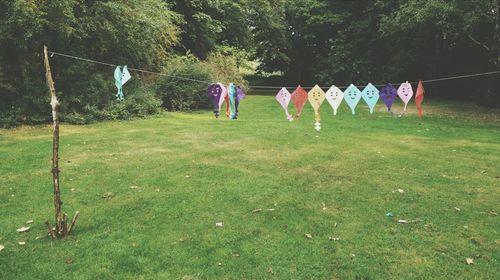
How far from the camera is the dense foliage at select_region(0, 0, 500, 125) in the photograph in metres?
13.0

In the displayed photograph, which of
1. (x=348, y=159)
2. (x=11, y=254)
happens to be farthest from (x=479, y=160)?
Answer: (x=11, y=254)

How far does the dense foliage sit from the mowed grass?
3143 mm

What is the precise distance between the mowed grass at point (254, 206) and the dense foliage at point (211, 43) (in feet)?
10.3

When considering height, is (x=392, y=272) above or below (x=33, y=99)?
below

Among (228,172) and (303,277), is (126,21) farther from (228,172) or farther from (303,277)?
(303,277)

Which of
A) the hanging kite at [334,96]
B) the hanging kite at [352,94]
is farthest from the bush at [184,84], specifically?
the hanging kite at [352,94]

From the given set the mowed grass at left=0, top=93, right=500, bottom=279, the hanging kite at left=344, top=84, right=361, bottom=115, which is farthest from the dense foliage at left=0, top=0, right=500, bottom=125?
the hanging kite at left=344, top=84, right=361, bottom=115

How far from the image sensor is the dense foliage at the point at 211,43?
42.7 ft

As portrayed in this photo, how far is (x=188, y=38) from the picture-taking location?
23844 mm

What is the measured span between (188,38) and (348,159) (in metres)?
17.0

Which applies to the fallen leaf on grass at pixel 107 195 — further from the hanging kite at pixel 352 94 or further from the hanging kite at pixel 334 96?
the hanging kite at pixel 352 94

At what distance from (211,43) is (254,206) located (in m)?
19.2

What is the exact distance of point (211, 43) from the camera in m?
24.1

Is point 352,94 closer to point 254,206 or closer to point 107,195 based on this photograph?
point 254,206
